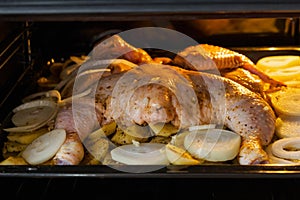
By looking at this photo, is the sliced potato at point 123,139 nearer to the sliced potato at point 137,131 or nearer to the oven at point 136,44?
the sliced potato at point 137,131

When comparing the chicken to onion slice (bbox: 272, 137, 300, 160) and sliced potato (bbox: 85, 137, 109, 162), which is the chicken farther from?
onion slice (bbox: 272, 137, 300, 160)

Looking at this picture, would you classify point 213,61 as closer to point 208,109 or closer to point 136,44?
point 208,109

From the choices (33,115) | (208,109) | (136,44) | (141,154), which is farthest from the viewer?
(136,44)

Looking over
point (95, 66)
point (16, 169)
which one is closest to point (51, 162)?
point (16, 169)

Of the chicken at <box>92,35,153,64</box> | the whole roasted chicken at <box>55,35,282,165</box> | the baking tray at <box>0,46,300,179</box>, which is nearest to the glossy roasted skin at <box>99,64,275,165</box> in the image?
the whole roasted chicken at <box>55,35,282,165</box>

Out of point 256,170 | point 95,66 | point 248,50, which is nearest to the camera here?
point 256,170

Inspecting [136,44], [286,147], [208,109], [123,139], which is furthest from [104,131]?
[136,44]
